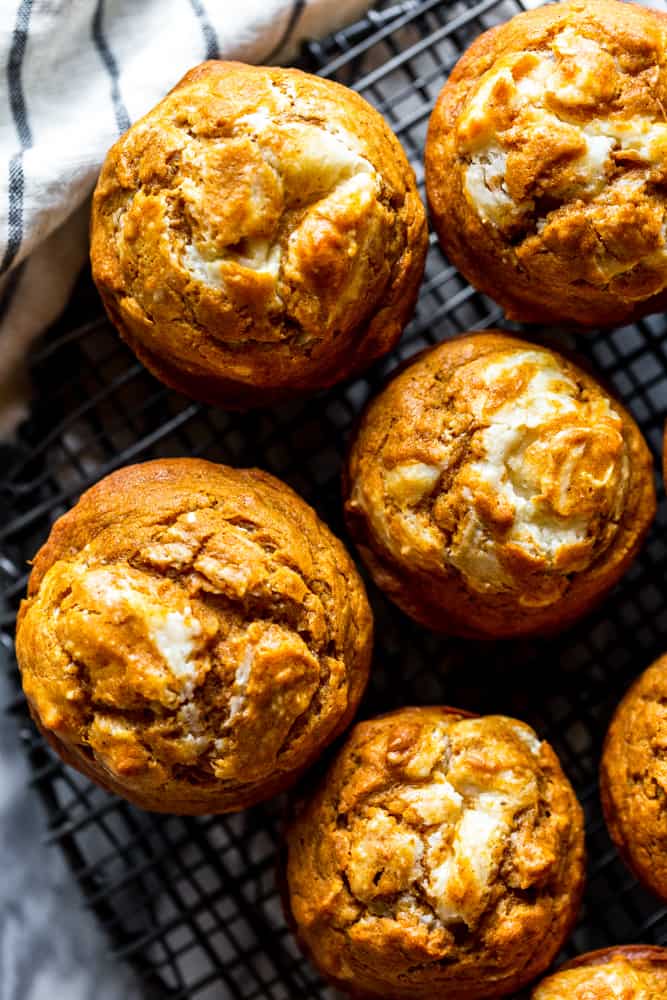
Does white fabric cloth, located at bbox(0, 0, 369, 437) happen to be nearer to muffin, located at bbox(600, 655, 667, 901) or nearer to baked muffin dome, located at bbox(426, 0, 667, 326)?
baked muffin dome, located at bbox(426, 0, 667, 326)

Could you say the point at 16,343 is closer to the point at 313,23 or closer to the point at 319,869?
the point at 313,23

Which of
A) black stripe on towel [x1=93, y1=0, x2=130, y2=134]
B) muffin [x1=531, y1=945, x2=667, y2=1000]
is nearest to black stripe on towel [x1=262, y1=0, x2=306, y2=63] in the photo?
black stripe on towel [x1=93, y1=0, x2=130, y2=134]

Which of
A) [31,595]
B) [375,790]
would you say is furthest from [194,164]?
[375,790]

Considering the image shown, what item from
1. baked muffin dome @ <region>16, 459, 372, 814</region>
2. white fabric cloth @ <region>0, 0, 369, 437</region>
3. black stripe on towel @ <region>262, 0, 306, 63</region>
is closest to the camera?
baked muffin dome @ <region>16, 459, 372, 814</region>

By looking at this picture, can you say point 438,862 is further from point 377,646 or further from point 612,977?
point 377,646

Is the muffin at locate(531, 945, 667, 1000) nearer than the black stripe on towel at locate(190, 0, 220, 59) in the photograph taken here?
Yes

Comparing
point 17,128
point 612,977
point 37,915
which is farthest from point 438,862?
point 17,128

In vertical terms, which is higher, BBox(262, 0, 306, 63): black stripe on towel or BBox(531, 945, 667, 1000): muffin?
BBox(262, 0, 306, 63): black stripe on towel

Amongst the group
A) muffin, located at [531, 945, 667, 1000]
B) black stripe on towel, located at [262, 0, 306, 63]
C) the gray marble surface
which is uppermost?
black stripe on towel, located at [262, 0, 306, 63]

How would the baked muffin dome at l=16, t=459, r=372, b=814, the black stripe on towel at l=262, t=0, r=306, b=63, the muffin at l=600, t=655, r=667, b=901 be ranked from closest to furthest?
the baked muffin dome at l=16, t=459, r=372, b=814 < the muffin at l=600, t=655, r=667, b=901 < the black stripe on towel at l=262, t=0, r=306, b=63
